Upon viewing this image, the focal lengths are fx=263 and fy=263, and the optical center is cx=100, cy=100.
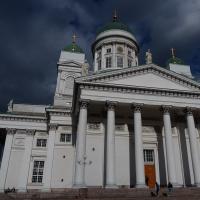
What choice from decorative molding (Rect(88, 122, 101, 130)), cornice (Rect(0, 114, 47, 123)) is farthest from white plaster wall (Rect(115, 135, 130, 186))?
cornice (Rect(0, 114, 47, 123))

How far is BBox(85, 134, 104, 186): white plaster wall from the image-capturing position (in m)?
24.7

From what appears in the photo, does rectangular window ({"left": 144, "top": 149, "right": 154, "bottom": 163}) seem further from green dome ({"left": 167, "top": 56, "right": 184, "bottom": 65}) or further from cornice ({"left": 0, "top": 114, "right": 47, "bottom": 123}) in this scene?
green dome ({"left": 167, "top": 56, "right": 184, "bottom": 65})

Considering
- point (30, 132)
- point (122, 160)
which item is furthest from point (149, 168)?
point (30, 132)

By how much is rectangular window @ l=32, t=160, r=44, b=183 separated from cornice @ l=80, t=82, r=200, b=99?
11.7 m

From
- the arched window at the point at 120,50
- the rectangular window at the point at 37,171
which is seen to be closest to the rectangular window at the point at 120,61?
the arched window at the point at 120,50

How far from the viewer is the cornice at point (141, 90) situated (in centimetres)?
2437

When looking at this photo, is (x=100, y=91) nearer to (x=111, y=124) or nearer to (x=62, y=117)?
(x=111, y=124)

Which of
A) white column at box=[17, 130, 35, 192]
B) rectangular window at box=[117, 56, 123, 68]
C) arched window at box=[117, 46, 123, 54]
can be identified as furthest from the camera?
arched window at box=[117, 46, 123, 54]

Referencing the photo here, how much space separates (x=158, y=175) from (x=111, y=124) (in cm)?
771

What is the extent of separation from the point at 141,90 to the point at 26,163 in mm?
15289

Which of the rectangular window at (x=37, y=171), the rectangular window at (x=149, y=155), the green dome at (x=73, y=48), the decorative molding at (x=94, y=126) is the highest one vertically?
the green dome at (x=73, y=48)

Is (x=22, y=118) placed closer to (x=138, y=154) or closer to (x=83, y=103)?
(x=83, y=103)

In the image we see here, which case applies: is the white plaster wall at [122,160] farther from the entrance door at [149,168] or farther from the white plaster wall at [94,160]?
the entrance door at [149,168]

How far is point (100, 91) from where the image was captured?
2448cm
